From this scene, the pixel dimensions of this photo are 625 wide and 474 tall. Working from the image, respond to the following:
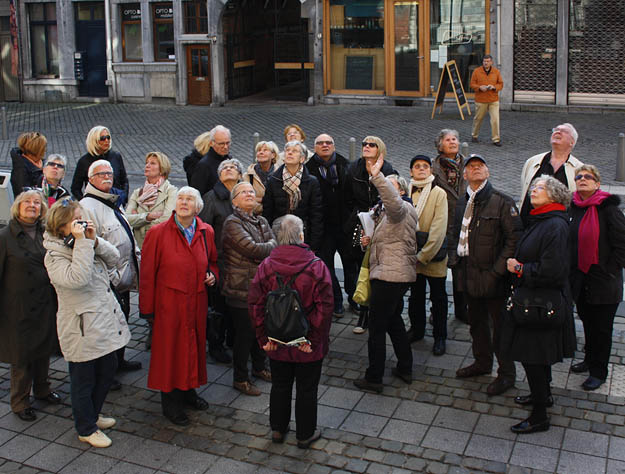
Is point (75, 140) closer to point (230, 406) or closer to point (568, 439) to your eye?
point (230, 406)

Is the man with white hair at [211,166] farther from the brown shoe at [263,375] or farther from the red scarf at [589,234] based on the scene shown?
the red scarf at [589,234]

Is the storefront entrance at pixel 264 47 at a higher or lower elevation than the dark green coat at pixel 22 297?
higher

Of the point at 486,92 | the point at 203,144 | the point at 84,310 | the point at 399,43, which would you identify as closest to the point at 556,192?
the point at 84,310

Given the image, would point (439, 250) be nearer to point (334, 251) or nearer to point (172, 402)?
point (334, 251)

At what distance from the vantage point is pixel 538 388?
21.0 ft

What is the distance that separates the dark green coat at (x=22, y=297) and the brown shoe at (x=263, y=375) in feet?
5.88

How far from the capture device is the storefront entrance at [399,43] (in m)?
23.6

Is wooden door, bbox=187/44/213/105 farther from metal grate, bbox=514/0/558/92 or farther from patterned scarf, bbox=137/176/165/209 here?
patterned scarf, bbox=137/176/165/209

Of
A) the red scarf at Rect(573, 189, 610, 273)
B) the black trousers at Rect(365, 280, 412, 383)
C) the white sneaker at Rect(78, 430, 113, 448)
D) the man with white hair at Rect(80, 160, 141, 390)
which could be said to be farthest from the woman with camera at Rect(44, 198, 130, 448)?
the red scarf at Rect(573, 189, 610, 273)

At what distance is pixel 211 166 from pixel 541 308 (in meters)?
3.81

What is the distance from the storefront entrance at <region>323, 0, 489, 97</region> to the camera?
23641mm

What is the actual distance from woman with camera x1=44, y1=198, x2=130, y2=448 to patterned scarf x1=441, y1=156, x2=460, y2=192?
3342 mm

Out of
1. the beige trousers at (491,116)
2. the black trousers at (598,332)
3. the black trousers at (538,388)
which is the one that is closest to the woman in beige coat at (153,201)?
the black trousers at (538,388)

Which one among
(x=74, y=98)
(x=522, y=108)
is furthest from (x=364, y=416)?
(x=74, y=98)
